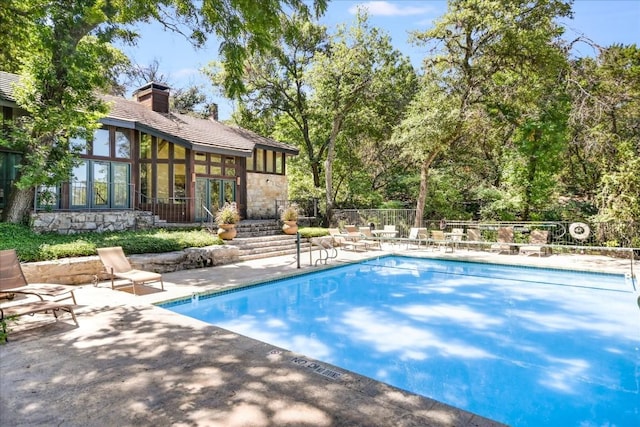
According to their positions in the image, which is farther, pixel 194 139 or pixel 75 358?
pixel 194 139

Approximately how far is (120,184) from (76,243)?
6083 mm

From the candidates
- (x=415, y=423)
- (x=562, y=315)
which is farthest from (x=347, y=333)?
(x=562, y=315)

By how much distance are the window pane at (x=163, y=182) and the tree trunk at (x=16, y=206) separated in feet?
17.8

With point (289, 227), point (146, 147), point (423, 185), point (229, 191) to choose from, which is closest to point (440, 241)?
point (423, 185)

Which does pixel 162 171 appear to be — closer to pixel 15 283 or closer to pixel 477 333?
pixel 15 283

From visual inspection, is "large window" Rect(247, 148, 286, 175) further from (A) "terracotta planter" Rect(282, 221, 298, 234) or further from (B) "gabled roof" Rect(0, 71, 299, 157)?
(A) "terracotta planter" Rect(282, 221, 298, 234)

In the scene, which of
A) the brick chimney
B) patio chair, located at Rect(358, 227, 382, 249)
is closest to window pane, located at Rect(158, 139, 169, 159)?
the brick chimney

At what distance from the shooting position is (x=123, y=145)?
15289 mm

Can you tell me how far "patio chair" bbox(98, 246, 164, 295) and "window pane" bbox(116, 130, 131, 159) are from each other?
8048mm

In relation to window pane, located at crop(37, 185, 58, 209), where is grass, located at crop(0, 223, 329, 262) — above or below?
below

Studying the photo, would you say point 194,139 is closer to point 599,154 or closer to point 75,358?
point 75,358

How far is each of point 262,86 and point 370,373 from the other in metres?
19.3

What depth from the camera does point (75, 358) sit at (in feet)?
14.3

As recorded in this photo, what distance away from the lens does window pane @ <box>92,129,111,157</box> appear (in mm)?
14336
